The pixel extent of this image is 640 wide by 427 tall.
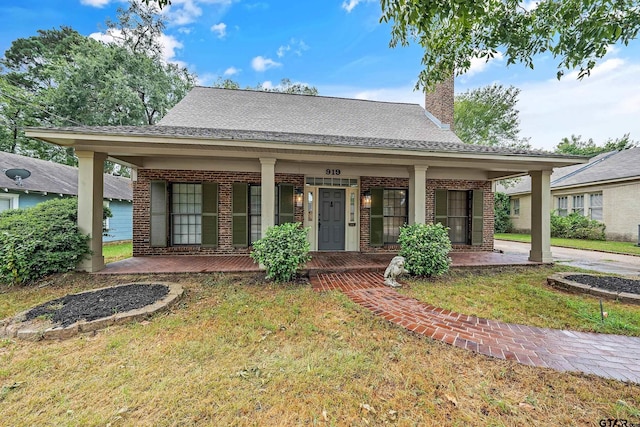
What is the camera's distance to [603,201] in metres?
12.0

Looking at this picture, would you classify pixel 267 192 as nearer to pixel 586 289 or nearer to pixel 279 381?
pixel 279 381

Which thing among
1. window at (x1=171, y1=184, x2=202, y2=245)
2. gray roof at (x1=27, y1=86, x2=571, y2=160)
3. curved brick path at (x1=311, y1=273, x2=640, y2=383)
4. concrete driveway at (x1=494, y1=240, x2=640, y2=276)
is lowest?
curved brick path at (x1=311, y1=273, x2=640, y2=383)

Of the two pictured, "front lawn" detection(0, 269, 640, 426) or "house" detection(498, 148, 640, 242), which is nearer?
"front lawn" detection(0, 269, 640, 426)

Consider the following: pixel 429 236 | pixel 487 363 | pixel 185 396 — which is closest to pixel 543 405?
pixel 487 363

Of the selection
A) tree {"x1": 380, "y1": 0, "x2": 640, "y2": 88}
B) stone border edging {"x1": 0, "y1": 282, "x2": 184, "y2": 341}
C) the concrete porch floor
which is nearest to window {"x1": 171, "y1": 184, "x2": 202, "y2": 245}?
the concrete porch floor

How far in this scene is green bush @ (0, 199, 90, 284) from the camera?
14.6 feet

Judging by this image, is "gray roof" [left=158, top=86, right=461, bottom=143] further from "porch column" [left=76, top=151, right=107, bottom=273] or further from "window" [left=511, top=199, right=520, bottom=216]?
"window" [left=511, top=199, right=520, bottom=216]

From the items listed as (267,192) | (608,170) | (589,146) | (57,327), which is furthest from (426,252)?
(589,146)

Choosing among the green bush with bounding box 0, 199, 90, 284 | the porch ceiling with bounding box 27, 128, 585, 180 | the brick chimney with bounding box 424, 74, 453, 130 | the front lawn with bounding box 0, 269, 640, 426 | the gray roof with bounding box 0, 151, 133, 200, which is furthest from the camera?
the brick chimney with bounding box 424, 74, 453, 130

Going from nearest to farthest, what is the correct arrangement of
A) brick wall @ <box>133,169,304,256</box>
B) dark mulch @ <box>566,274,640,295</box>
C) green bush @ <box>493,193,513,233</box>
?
dark mulch @ <box>566,274,640,295</box>
brick wall @ <box>133,169,304,256</box>
green bush @ <box>493,193,513,233</box>

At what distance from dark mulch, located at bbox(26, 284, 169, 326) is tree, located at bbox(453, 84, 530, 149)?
68.2ft

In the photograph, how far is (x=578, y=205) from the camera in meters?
13.3

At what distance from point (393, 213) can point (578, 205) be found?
12469mm

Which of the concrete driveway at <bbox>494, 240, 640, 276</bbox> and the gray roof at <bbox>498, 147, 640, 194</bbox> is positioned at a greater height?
the gray roof at <bbox>498, 147, 640, 194</bbox>
